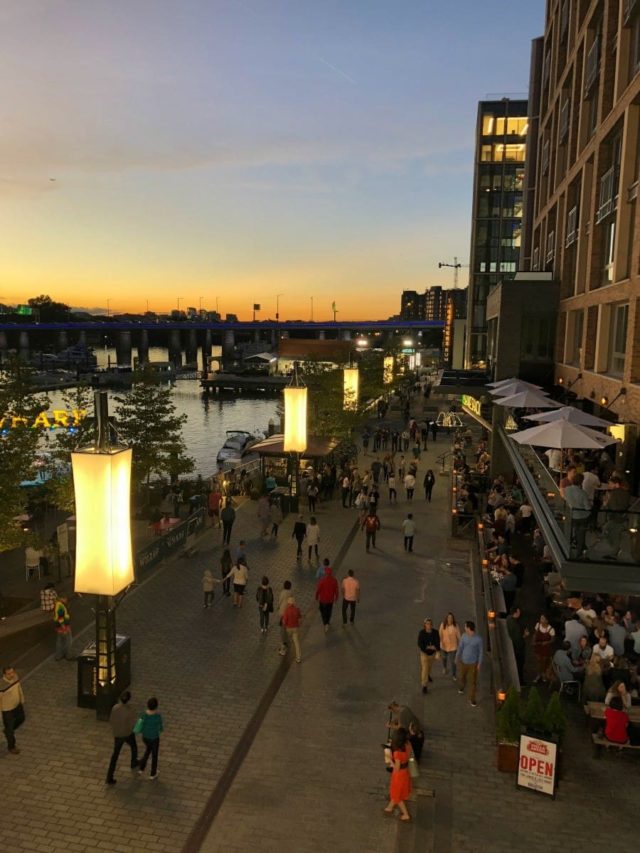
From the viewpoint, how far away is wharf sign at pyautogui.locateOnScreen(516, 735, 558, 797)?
9434 mm

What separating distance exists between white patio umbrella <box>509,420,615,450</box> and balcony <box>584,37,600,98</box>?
1583 cm

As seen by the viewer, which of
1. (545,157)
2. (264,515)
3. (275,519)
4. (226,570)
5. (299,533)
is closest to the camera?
(226,570)

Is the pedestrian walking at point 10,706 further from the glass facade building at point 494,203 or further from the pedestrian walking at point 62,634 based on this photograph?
the glass facade building at point 494,203

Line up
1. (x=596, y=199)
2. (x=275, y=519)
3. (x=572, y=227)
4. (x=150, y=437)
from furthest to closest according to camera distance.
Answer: (x=150, y=437) < (x=572, y=227) < (x=275, y=519) < (x=596, y=199)

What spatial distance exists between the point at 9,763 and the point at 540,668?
375 inches

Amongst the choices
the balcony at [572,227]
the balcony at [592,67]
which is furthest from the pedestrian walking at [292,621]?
the balcony at [592,67]

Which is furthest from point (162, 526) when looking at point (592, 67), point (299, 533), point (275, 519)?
point (592, 67)

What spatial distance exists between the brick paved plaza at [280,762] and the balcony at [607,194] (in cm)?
1445

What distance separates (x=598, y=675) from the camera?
444 inches

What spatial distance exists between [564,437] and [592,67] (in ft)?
57.1

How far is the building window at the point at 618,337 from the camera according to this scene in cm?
2045

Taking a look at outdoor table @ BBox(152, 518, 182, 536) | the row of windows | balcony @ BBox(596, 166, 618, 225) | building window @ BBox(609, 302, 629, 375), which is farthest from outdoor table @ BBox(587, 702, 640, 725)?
outdoor table @ BBox(152, 518, 182, 536)

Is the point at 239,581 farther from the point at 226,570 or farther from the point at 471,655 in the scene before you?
the point at 471,655

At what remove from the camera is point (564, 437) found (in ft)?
46.6
